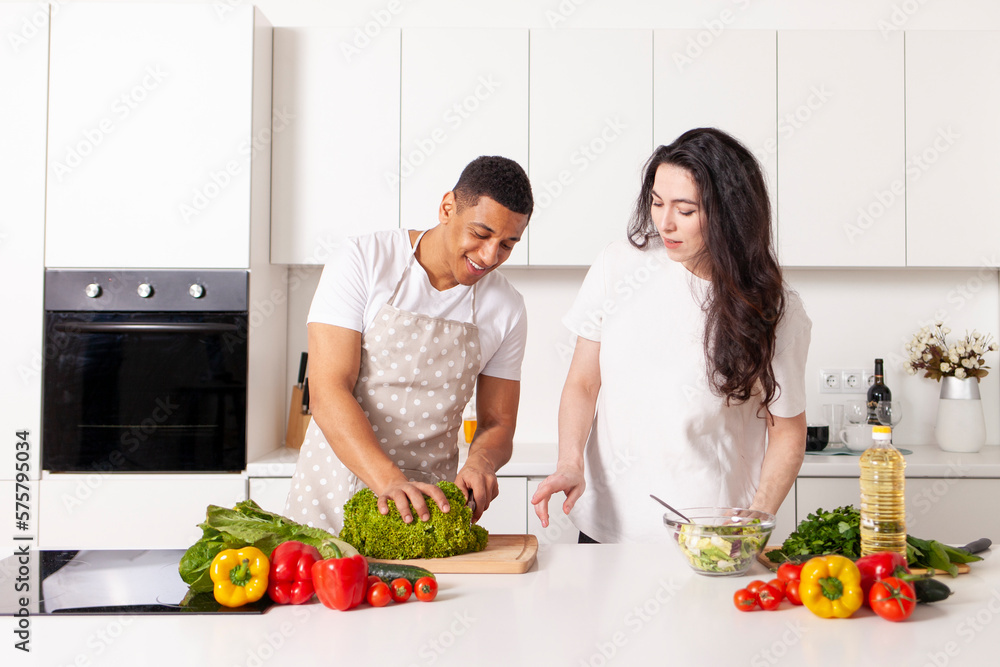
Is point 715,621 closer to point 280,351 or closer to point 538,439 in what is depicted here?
point 538,439

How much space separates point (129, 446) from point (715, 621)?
208 cm

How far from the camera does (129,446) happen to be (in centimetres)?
254

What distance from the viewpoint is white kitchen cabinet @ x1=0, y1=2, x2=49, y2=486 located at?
100.0 inches

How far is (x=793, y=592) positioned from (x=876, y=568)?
12cm

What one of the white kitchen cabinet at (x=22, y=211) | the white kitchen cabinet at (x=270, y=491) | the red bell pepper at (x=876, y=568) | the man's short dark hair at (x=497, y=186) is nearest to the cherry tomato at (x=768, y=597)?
the red bell pepper at (x=876, y=568)

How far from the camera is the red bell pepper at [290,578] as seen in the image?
112 cm

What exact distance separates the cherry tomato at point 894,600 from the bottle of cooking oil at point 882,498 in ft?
0.48

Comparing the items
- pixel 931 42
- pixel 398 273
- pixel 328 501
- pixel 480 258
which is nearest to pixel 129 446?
pixel 328 501

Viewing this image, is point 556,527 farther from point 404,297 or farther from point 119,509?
point 119,509

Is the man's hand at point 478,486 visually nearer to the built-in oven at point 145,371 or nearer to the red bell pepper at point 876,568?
the red bell pepper at point 876,568

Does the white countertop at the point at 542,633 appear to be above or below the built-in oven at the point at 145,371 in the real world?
below

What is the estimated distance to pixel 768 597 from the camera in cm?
111

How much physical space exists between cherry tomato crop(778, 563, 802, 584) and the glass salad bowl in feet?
0.29

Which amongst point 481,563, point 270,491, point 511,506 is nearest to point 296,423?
point 270,491
